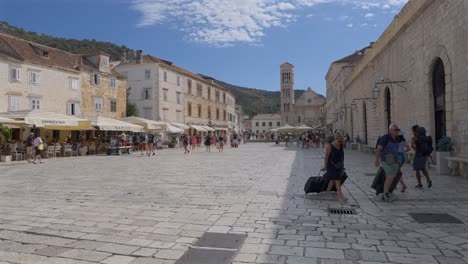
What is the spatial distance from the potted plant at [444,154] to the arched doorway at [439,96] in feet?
4.96

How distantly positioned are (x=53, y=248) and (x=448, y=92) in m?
10.7

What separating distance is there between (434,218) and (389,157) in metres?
1.55

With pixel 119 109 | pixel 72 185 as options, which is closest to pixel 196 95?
pixel 119 109

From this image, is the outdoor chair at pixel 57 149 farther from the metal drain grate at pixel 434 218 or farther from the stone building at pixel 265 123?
the stone building at pixel 265 123

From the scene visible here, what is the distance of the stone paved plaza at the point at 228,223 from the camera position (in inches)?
153

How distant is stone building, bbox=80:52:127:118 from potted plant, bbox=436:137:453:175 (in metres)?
27.1

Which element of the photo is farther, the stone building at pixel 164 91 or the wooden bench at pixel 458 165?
the stone building at pixel 164 91

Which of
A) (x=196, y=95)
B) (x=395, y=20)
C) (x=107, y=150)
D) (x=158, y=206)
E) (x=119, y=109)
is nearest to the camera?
(x=158, y=206)

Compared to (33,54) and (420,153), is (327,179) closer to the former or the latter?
(420,153)

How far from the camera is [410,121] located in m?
13.8

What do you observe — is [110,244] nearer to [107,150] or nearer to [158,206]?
[158,206]

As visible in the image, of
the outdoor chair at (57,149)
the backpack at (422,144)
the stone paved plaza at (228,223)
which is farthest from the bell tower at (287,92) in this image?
the backpack at (422,144)

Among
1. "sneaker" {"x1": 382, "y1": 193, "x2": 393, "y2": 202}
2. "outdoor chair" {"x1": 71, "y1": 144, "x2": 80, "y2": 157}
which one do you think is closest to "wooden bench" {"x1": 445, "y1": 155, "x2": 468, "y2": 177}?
"sneaker" {"x1": 382, "y1": 193, "x2": 393, "y2": 202}

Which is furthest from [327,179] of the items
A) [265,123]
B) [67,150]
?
[265,123]
